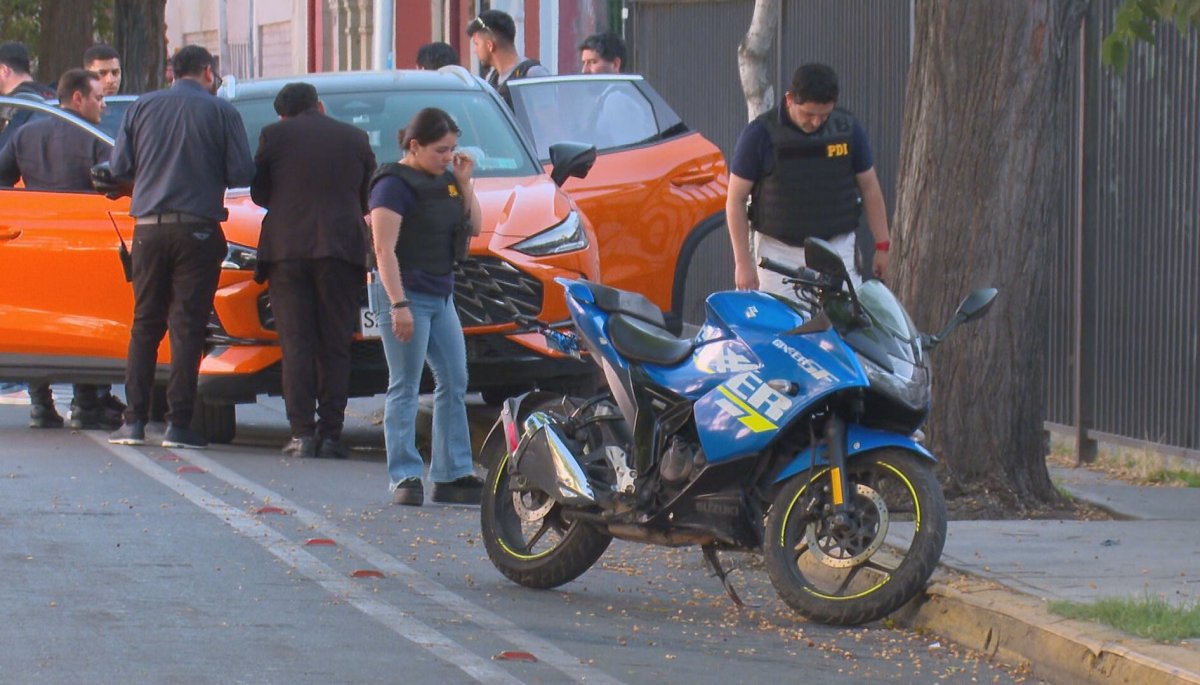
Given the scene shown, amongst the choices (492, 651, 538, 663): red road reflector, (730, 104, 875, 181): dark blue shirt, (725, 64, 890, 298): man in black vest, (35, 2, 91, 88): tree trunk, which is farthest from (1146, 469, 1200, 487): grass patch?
(35, 2, 91, 88): tree trunk

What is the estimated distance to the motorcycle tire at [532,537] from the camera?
8.16 meters

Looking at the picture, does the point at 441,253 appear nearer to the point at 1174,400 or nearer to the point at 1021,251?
the point at 1021,251

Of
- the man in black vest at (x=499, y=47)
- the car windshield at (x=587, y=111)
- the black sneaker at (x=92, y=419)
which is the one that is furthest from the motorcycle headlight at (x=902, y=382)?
the man in black vest at (x=499, y=47)

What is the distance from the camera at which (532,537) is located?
27.2 feet

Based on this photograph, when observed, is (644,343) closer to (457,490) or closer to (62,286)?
(457,490)

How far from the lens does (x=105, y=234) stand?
40.1 feet

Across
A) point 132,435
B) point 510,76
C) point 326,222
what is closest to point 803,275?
point 326,222

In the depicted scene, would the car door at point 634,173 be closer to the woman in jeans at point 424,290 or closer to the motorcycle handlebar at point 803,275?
the woman in jeans at point 424,290

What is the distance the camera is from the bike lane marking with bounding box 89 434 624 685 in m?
6.88

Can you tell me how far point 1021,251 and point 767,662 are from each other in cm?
309

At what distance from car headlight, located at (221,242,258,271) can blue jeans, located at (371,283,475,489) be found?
1906 mm

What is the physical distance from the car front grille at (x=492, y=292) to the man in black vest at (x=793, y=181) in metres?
Result: 1.85

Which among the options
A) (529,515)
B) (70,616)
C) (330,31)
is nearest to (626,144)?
(529,515)

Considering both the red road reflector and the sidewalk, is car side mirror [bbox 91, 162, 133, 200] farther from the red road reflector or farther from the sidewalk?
the red road reflector
